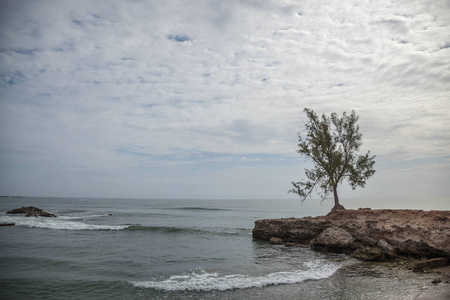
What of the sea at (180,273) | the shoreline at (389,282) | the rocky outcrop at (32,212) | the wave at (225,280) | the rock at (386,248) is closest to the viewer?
the shoreline at (389,282)

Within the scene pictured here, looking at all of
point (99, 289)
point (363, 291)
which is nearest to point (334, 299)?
point (363, 291)

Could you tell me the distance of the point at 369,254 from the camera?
1521 centimetres

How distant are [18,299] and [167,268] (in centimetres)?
640

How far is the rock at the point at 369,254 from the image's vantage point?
14.9m

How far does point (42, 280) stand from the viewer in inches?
454

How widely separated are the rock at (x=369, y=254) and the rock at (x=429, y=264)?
7.47ft

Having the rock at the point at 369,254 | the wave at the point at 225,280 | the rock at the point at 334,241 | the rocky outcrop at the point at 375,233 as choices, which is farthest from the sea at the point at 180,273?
the rocky outcrop at the point at 375,233

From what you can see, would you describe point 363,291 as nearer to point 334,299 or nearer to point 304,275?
point 334,299

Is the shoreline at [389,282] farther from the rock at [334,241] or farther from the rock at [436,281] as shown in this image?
the rock at [334,241]

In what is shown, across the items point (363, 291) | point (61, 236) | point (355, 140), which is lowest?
point (61, 236)

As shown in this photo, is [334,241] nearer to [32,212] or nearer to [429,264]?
[429,264]

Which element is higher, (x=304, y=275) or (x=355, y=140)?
(x=355, y=140)

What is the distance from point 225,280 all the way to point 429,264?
10.1 metres

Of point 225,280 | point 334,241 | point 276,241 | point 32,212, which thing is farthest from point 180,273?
point 32,212
